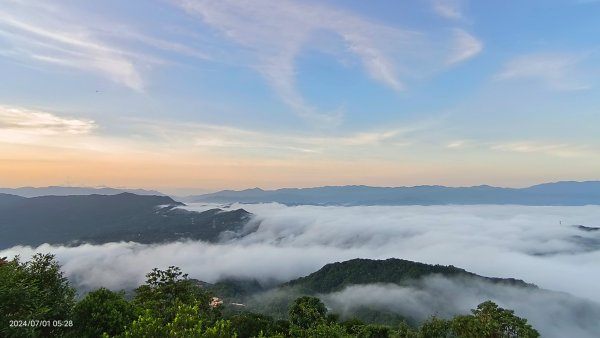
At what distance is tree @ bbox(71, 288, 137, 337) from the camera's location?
3058 cm

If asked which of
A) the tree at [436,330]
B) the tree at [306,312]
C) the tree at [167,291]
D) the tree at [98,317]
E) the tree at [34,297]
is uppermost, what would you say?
the tree at [34,297]

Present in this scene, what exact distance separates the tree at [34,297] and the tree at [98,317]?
1.05 m

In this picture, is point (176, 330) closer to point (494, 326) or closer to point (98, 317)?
point (98, 317)

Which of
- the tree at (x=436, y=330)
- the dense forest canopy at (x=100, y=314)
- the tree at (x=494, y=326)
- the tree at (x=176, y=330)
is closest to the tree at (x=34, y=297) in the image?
the dense forest canopy at (x=100, y=314)

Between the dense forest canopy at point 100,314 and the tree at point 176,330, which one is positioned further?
the dense forest canopy at point 100,314

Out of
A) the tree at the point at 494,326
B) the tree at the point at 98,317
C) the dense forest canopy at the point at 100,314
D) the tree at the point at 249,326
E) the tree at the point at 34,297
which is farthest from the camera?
the tree at the point at 249,326

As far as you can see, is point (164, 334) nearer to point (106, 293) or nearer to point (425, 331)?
point (106, 293)

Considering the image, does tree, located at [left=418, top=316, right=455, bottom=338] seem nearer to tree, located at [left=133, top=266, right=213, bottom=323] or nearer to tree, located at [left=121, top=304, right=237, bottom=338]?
tree, located at [left=133, top=266, right=213, bottom=323]

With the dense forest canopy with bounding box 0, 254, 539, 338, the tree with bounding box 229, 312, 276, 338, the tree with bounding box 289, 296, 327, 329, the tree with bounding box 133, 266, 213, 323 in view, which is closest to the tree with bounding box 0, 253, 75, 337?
the dense forest canopy with bounding box 0, 254, 539, 338

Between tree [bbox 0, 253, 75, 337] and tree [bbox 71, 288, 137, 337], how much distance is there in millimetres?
1045

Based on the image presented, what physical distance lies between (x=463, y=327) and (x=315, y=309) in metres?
37.2

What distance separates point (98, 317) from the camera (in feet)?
103

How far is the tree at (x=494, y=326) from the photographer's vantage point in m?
61.0

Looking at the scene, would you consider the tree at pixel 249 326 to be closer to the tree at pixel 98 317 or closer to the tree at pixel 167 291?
the tree at pixel 167 291
